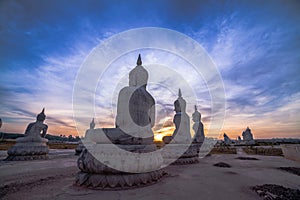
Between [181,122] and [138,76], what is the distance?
6436 millimetres

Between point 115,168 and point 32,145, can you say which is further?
point 32,145

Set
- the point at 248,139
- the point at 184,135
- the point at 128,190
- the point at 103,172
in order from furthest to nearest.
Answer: the point at 248,139 → the point at 184,135 → the point at 103,172 → the point at 128,190

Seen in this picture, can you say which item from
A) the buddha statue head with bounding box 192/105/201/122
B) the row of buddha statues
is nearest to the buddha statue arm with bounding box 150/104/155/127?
the row of buddha statues

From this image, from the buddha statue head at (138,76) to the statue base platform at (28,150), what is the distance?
925 cm

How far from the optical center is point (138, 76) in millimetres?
7371

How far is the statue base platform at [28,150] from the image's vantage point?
10125mm

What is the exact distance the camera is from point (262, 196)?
11.5 ft

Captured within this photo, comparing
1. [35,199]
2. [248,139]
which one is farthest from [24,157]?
[248,139]

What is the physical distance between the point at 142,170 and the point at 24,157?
1018 centimetres

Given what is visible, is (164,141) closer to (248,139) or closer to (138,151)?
(138,151)

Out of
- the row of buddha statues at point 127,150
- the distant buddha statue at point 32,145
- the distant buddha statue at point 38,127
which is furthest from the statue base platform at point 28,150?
the row of buddha statues at point 127,150

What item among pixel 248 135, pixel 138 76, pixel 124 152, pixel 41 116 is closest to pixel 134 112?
pixel 124 152

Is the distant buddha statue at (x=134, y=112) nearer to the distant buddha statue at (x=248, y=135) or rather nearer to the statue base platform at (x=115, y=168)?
the statue base platform at (x=115, y=168)

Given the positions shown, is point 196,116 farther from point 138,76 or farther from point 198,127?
point 138,76
